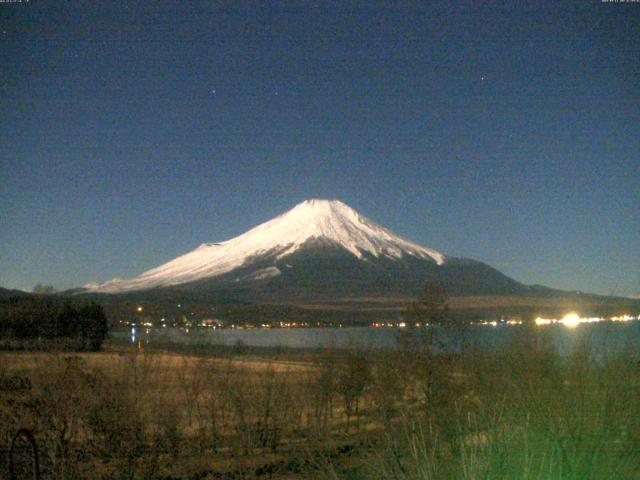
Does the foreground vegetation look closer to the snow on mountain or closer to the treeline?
the treeline

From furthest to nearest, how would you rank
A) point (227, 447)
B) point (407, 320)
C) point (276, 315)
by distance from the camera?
1. point (276, 315)
2. point (407, 320)
3. point (227, 447)

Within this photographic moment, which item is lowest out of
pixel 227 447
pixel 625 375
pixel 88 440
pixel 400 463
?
pixel 227 447

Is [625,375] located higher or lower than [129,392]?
higher

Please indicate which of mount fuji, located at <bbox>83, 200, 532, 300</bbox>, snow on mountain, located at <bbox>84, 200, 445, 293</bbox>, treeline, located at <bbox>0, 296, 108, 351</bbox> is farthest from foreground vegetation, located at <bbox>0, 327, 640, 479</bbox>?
snow on mountain, located at <bbox>84, 200, 445, 293</bbox>

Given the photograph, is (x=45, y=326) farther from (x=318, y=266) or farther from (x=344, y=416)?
(x=318, y=266)

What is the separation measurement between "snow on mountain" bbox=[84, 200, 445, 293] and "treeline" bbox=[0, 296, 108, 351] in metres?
85.7

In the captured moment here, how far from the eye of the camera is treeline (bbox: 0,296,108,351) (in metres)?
17.5

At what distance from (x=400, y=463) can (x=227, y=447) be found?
9835 millimetres

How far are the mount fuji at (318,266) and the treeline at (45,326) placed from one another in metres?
65.2

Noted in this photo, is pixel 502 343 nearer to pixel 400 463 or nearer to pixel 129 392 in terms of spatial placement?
pixel 400 463

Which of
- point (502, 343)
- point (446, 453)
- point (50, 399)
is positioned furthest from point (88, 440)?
point (446, 453)

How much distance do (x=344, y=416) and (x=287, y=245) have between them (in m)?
114

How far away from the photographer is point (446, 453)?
524 centimetres

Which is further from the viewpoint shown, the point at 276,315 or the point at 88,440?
the point at 276,315
